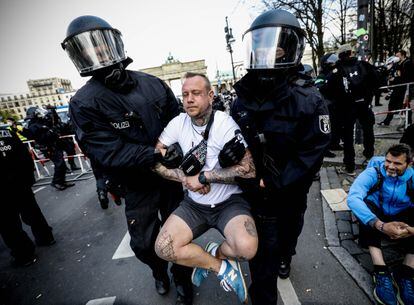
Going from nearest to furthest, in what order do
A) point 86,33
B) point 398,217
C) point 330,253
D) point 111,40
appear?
point 86,33 → point 111,40 → point 398,217 → point 330,253

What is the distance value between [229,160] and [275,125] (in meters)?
0.43

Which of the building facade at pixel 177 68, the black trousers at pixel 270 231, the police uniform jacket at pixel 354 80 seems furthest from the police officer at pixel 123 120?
the building facade at pixel 177 68

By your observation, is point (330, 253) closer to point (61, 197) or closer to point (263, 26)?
point (263, 26)

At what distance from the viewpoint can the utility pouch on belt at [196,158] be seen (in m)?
1.93

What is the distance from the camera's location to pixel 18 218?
3.47 meters

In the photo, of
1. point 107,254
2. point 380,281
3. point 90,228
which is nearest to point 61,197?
point 90,228

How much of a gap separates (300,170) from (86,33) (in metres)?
2.05

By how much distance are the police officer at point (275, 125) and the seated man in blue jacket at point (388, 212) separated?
0.96 meters

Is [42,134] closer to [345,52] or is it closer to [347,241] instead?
[347,241]

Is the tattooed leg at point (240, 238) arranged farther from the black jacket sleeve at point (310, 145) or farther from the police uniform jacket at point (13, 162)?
the police uniform jacket at point (13, 162)

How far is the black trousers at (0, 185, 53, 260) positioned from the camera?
3.32 m

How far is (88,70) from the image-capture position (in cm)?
198

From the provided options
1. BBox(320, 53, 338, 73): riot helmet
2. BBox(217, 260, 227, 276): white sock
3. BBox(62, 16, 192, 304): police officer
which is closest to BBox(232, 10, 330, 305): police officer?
BBox(217, 260, 227, 276): white sock

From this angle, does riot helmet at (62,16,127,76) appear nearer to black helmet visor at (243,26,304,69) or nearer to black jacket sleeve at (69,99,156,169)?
black jacket sleeve at (69,99,156,169)
